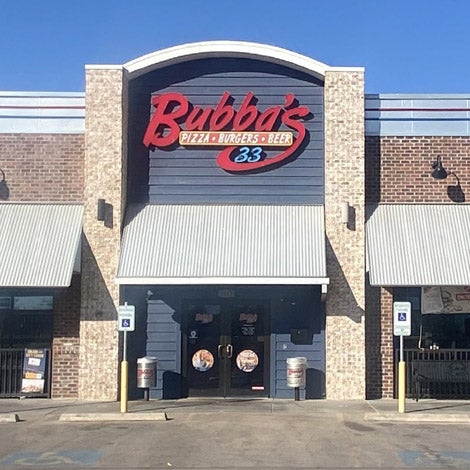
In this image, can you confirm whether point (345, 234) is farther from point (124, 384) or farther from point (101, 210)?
point (124, 384)

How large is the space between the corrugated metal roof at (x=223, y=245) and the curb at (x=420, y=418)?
2890mm

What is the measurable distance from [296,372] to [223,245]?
121 inches

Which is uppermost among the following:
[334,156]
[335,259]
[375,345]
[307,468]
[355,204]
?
[334,156]

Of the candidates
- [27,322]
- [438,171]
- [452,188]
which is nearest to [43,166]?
[27,322]

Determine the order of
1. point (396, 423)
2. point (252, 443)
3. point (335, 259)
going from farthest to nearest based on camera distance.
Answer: point (335, 259)
point (396, 423)
point (252, 443)

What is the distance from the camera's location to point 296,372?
53.5ft

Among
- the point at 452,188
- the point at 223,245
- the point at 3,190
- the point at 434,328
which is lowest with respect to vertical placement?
the point at 434,328

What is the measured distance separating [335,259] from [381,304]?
1.43m

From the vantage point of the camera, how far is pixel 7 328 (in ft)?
56.5

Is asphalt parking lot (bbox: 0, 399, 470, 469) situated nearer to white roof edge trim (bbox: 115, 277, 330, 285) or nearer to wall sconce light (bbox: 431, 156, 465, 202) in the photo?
white roof edge trim (bbox: 115, 277, 330, 285)

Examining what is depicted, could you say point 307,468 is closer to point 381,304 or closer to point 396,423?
point 396,423

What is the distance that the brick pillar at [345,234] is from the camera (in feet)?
54.8

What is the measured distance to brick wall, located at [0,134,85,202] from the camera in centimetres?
1750

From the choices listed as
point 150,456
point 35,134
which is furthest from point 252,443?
point 35,134
